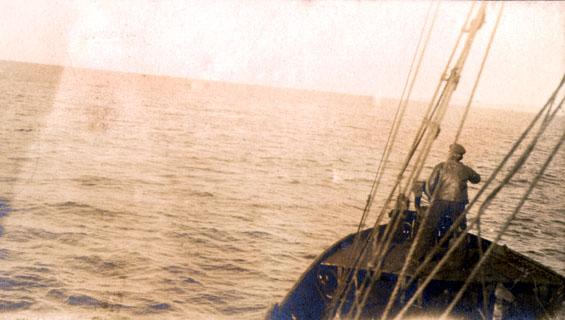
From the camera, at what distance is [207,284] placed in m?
8.07

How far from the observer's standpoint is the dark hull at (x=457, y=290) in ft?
15.3

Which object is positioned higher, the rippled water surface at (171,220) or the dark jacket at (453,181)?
the dark jacket at (453,181)

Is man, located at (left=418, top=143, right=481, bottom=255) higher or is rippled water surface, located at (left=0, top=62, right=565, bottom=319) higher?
man, located at (left=418, top=143, right=481, bottom=255)

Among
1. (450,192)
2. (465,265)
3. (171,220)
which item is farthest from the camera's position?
(171,220)

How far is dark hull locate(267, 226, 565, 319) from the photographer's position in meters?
4.66

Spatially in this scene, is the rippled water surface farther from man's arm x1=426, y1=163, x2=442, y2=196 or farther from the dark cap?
the dark cap

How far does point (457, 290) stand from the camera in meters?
4.87

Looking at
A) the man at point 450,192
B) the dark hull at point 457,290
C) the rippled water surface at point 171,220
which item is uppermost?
the man at point 450,192

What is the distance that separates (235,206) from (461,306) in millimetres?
9755

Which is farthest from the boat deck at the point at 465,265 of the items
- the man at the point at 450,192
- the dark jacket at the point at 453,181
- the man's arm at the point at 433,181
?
the man's arm at the point at 433,181

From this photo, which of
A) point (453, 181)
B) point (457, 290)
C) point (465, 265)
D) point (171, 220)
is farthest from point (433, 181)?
point (171, 220)

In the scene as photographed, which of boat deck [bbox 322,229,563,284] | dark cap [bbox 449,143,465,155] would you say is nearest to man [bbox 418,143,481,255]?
dark cap [bbox 449,143,465,155]

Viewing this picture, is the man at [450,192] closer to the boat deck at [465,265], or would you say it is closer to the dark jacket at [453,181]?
the dark jacket at [453,181]

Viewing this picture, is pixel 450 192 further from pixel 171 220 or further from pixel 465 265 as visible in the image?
pixel 171 220
